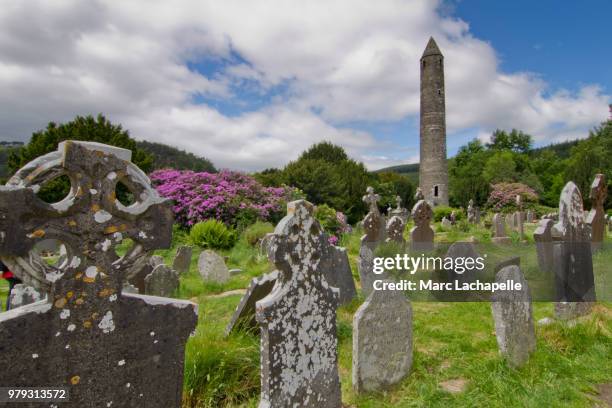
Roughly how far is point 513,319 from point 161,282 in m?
5.34

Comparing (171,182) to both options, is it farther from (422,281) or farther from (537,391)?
(537,391)

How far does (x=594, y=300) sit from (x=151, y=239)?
6.75 m

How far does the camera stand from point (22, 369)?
77.4 inches

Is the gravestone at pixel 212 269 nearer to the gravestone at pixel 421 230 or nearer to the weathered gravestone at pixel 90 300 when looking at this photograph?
the gravestone at pixel 421 230

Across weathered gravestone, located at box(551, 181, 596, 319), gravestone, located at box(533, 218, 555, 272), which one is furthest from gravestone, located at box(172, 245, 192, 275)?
weathered gravestone, located at box(551, 181, 596, 319)

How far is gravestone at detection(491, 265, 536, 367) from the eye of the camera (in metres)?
3.93

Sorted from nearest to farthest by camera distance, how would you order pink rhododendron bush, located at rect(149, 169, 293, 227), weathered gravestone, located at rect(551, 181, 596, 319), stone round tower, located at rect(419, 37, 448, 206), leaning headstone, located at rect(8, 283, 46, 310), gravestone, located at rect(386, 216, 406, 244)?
1. leaning headstone, located at rect(8, 283, 46, 310)
2. weathered gravestone, located at rect(551, 181, 596, 319)
3. gravestone, located at rect(386, 216, 406, 244)
4. pink rhododendron bush, located at rect(149, 169, 293, 227)
5. stone round tower, located at rect(419, 37, 448, 206)

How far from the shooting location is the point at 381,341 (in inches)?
145

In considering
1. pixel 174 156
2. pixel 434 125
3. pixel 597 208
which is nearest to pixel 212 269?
pixel 597 208

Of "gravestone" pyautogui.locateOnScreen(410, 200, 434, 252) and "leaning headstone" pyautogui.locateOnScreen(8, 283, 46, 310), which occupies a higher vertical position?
"gravestone" pyautogui.locateOnScreen(410, 200, 434, 252)

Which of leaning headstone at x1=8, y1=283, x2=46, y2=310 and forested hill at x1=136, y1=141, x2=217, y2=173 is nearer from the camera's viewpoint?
leaning headstone at x1=8, y1=283, x2=46, y2=310

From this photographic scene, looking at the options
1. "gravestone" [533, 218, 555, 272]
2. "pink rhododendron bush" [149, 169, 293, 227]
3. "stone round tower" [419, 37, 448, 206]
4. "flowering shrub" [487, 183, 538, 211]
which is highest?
"stone round tower" [419, 37, 448, 206]

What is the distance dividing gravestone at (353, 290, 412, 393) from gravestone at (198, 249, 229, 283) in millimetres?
5219

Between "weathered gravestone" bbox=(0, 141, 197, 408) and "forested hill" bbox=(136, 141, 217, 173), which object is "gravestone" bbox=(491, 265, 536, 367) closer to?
"weathered gravestone" bbox=(0, 141, 197, 408)
